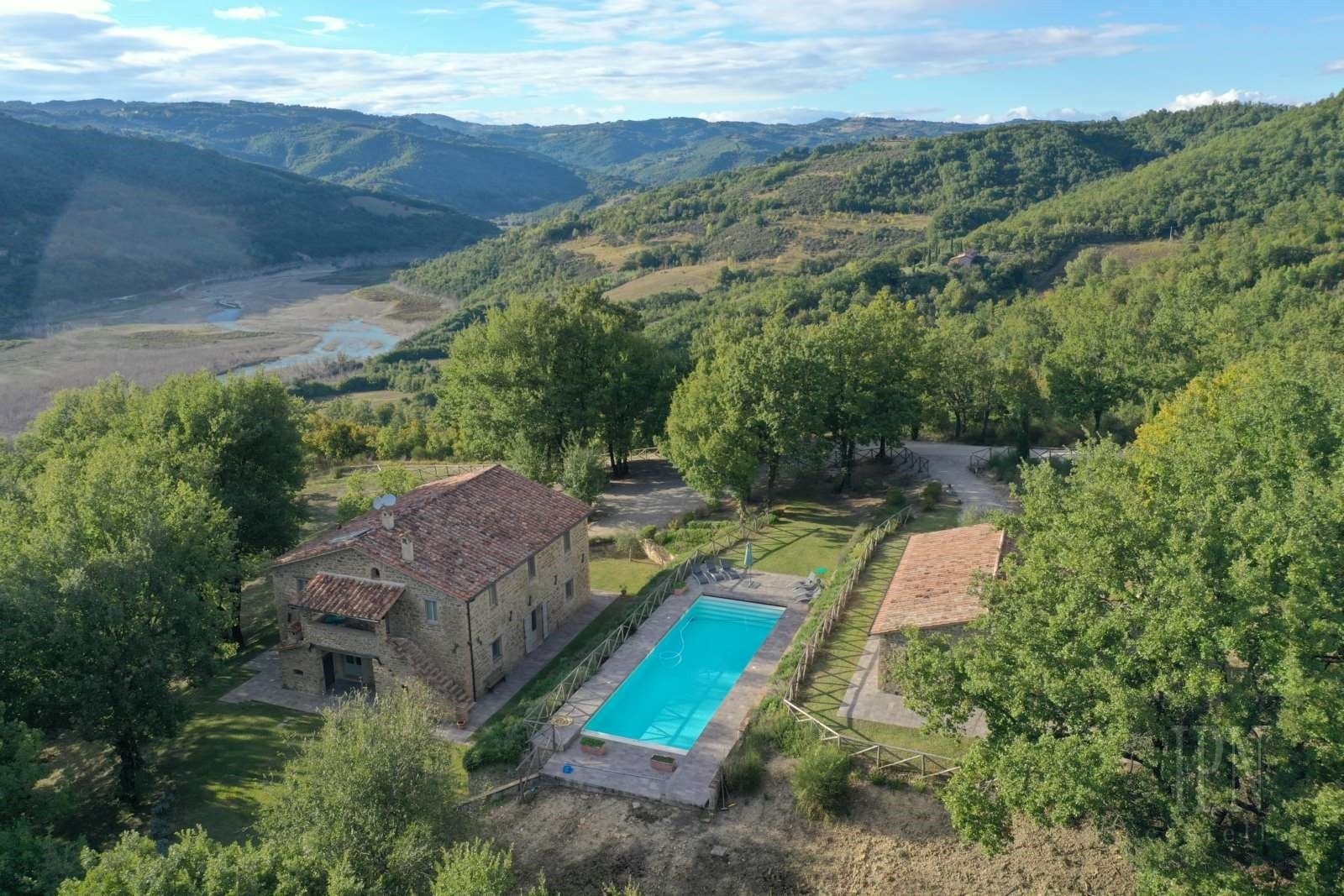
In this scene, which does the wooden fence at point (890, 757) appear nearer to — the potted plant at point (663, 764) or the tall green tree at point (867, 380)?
the potted plant at point (663, 764)

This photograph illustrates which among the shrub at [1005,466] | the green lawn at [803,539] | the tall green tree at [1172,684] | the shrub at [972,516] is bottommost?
the green lawn at [803,539]

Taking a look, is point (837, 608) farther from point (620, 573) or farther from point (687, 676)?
point (620, 573)

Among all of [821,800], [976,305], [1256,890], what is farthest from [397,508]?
[976,305]

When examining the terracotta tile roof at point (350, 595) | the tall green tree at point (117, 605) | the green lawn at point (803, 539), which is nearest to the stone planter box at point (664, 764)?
the terracotta tile roof at point (350, 595)

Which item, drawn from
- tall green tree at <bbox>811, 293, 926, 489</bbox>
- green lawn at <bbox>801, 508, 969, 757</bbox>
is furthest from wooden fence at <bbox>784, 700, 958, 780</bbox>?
tall green tree at <bbox>811, 293, 926, 489</bbox>

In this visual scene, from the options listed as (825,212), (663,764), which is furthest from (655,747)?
(825,212)

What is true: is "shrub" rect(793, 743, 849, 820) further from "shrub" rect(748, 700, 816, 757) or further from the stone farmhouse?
the stone farmhouse
